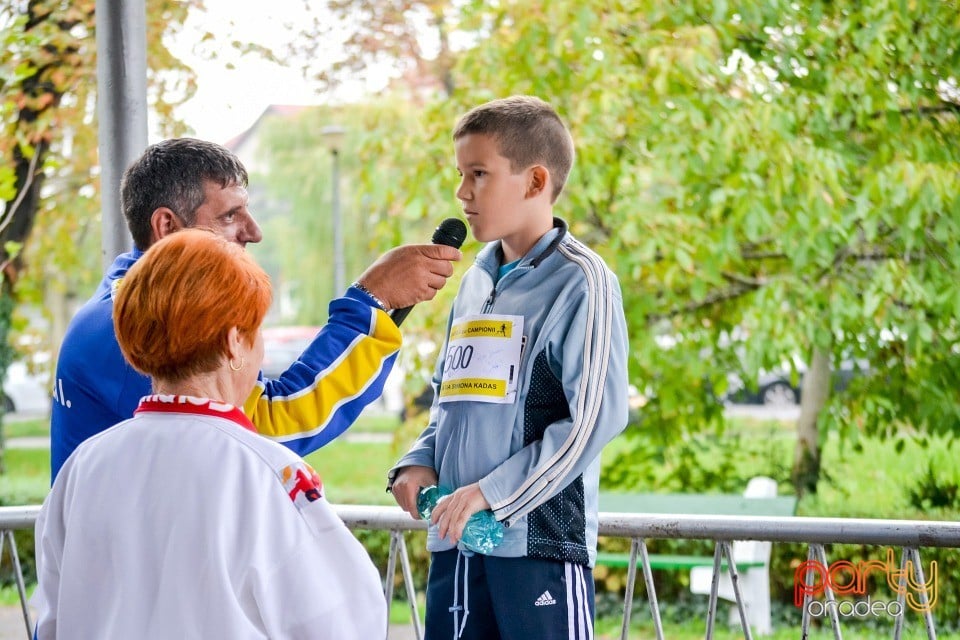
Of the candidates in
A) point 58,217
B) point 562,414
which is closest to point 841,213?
point 562,414

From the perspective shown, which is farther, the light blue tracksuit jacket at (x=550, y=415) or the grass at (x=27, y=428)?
the grass at (x=27, y=428)

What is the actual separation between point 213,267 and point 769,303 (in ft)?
12.1

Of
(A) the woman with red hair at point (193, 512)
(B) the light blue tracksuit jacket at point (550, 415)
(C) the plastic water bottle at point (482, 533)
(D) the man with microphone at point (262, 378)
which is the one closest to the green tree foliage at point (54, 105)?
(D) the man with microphone at point (262, 378)

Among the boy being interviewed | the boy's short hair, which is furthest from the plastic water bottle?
the boy's short hair

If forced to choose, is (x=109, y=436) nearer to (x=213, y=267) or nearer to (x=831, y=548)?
(x=213, y=267)

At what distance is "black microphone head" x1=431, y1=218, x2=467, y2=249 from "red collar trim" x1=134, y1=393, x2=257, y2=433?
0.81 meters

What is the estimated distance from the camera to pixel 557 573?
1.93 metres

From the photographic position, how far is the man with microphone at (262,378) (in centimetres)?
174

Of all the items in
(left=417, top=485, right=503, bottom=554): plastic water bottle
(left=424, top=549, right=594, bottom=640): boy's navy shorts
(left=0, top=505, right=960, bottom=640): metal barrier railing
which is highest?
(left=417, top=485, right=503, bottom=554): plastic water bottle

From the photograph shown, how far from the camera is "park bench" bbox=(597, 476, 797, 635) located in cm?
524

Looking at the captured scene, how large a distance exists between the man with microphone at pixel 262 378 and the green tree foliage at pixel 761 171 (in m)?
2.91

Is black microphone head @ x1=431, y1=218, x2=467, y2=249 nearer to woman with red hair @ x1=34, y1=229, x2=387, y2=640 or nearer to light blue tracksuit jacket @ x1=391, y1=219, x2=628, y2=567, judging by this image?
light blue tracksuit jacket @ x1=391, y1=219, x2=628, y2=567

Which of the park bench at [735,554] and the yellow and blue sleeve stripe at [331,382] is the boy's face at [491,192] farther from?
the park bench at [735,554]

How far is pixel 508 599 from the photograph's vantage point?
191 centimetres
